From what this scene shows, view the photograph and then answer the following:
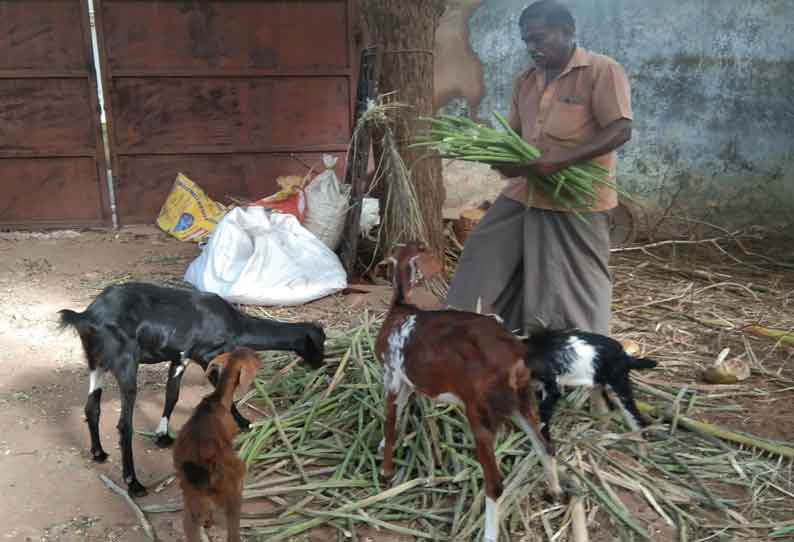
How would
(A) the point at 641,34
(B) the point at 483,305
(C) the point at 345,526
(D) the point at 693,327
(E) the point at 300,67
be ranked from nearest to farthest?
(C) the point at 345,526, (B) the point at 483,305, (D) the point at 693,327, (A) the point at 641,34, (E) the point at 300,67

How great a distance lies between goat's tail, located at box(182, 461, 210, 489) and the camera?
7.57 feet

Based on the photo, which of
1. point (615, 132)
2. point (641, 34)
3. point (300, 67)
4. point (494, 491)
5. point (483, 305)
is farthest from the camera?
point (300, 67)

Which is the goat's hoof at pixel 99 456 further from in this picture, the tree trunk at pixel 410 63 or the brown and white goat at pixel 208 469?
the tree trunk at pixel 410 63

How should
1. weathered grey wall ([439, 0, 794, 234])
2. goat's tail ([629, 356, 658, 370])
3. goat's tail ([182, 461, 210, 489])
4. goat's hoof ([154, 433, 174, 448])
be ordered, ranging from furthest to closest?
weathered grey wall ([439, 0, 794, 234])
goat's hoof ([154, 433, 174, 448])
goat's tail ([629, 356, 658, 370])
goat's tail ([182, 461, 210, 489])

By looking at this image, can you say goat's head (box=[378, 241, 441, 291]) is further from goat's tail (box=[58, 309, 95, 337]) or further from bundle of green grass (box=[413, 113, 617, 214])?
goat's tail (box=[58, 309, 95, 337])

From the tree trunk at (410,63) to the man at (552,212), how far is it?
1.86m

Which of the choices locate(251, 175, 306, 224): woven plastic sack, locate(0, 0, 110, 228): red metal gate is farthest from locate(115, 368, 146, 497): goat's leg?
locate(0, 0, 110, 228): red metal gate

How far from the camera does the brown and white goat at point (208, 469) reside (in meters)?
2.31

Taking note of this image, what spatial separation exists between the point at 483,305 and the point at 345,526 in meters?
1.43

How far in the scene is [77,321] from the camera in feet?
10.4

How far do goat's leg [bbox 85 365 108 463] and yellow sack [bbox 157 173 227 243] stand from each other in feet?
14.6

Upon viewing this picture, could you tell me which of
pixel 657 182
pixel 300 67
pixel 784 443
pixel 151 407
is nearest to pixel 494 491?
pixel 784 443

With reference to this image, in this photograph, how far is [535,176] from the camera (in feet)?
11.3

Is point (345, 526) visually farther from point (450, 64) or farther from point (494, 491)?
point (450, 64)
